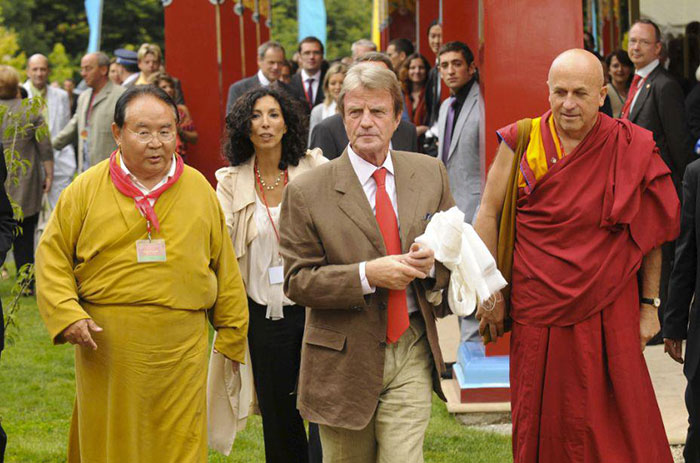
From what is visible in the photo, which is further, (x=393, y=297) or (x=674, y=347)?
(x=674, y=347)

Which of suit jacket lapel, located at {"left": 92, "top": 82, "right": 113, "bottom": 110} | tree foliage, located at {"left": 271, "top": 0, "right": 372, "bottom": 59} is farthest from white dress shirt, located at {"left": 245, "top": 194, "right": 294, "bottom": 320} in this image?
tree foliage, located at {"left": 271, "top": 0, "right": 372, "bottom": 59}

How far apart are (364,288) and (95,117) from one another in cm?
672

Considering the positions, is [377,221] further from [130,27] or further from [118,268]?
[130,27]

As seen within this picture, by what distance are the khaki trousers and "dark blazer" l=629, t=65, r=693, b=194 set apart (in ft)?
14.4

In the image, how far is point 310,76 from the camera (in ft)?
39.9

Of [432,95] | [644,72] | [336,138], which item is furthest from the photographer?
[432,95]

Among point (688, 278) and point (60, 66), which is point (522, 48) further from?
point (60, 66)

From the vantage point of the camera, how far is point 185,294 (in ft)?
14.7

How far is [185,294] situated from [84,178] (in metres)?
0.61

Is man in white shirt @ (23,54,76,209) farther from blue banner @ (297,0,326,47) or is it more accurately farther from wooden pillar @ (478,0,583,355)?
blue banner @ (297,0,326,47)

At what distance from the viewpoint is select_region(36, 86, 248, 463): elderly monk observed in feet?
14.4

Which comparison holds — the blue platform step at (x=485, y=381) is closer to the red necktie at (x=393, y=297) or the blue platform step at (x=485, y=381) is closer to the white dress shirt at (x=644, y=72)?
the white dress shirt at (x=644, y=72)

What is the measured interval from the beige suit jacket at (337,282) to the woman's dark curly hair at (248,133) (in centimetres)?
116

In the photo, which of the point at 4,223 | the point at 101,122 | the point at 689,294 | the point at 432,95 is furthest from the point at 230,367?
the point at 432,95
